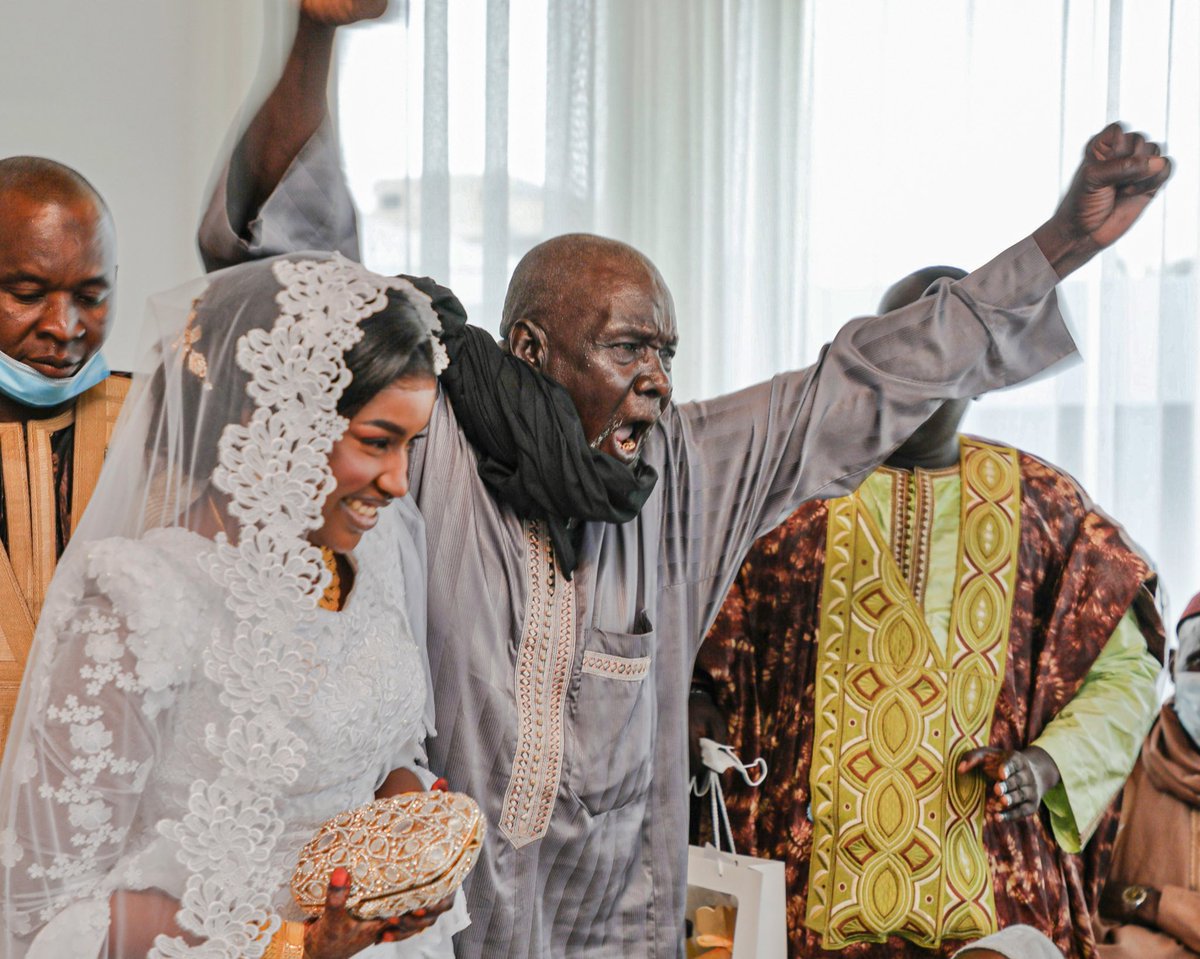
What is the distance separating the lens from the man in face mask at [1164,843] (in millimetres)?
2918

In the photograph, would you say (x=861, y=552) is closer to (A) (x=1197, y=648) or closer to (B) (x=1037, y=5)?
(A) (x=1197, y=648)

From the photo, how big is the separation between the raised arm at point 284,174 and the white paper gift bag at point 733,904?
4.47 ft

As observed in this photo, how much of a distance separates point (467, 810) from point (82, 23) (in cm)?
331

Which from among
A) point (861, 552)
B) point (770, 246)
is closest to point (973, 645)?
point (861, 552)

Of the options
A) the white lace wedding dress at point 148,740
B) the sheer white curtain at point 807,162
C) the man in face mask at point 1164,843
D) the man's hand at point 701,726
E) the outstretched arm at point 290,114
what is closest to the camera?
the white lace wedding dress at point 148,740

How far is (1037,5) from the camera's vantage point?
412cm

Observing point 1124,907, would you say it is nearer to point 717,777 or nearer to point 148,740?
point 717,777

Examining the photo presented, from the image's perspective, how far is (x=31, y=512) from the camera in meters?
2.30

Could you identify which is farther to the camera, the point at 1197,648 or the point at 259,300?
the point at 1197,648

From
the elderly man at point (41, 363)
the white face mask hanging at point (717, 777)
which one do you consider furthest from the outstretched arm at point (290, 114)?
the white face mask hanging at point (717, 777)

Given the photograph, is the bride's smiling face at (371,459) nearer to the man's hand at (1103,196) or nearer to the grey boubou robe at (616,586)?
the grey boubou robe at (616,586)

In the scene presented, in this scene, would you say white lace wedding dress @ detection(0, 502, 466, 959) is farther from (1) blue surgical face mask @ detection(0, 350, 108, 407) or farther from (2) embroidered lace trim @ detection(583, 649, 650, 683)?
(1) blue surgical face mask @ detection(0, 350, 108, 407)

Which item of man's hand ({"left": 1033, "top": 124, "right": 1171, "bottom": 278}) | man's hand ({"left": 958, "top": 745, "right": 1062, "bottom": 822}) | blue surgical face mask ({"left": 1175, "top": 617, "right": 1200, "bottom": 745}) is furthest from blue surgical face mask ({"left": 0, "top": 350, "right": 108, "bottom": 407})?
blue surgical face mask ({"left": 1175, "top": 617, "right": 1200, "bottom": 745})

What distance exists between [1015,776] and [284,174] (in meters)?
1.80
